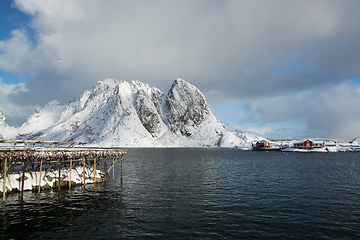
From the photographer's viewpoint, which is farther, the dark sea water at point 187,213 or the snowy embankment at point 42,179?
the snowy embankment at point 42,179

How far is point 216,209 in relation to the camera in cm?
2459

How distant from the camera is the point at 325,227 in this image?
19.4 meters

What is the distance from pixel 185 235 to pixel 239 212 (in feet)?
27.6

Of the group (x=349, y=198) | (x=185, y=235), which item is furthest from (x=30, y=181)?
(x=349, y=198)

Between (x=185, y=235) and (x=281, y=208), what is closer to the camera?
(x=185, y=235)

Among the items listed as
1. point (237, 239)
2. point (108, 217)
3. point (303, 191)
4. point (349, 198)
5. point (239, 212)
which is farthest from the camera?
point (303, 191)

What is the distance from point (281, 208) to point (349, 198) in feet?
38.8

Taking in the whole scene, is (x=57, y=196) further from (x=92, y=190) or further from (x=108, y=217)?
(x=108, y=217)

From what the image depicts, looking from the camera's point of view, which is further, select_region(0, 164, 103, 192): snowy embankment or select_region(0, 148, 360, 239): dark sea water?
select_region(0, 164, 103, 192): snowy embankment

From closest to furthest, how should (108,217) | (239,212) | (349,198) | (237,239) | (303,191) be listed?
(237,239) < (108,217) < (239,212) < (349,198) < (303,191)

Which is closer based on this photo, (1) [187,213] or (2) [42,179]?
(1) [187,213]

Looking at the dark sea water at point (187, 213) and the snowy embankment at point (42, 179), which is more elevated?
the snowy embankment at point (42, 179)

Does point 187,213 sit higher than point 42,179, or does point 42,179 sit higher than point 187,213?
point 42,179

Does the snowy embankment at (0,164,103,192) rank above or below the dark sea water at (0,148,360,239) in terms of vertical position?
above
